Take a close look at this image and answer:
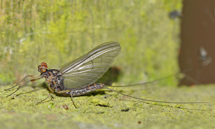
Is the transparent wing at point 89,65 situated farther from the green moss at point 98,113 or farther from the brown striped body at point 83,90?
the green moss at point 98,113

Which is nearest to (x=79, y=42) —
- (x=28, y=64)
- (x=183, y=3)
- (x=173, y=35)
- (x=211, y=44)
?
(x=28, y=64)

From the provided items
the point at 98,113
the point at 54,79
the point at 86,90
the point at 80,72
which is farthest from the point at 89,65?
the point at 98,113

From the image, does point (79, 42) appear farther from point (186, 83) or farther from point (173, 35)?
point (186, 83)

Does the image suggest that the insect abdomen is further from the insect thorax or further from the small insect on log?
the insect thorax

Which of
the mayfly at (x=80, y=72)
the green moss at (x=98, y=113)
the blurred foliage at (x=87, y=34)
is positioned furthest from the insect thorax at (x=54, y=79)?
the blurred foliage at (x=87, y=34)

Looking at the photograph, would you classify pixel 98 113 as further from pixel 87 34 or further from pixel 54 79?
pixel 87 34

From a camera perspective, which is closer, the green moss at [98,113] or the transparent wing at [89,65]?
the green moss at [98,113]

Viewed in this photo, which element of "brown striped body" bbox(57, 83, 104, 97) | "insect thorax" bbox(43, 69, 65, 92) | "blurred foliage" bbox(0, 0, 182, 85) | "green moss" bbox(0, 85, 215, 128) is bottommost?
"green moss" bbox(0, 85, 215, 128)

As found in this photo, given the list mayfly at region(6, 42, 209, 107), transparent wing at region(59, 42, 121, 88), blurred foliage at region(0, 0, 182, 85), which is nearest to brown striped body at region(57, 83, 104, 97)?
mayfly at region(6, 42, 209, 107)
